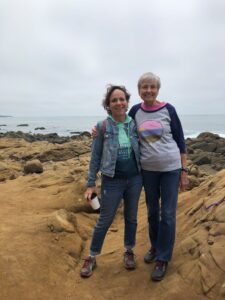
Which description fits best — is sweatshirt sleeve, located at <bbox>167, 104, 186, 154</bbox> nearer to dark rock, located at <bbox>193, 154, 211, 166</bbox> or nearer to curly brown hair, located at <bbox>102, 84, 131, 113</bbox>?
curly brown hair, located at <bbox>102, 84, 131, 113</bbox>

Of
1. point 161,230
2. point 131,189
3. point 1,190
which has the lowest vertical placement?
point 1,190

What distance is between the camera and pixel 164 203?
4.20 m

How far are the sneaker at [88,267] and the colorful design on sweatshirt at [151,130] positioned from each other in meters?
1.50

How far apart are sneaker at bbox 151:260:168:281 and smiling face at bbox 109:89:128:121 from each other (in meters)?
1.58

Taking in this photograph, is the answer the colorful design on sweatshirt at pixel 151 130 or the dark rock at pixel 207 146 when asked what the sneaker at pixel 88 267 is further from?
the dark rock at pixel 207 146

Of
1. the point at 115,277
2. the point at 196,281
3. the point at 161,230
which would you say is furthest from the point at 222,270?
the point at 115,277

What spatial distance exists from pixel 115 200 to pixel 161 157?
702 millimetres

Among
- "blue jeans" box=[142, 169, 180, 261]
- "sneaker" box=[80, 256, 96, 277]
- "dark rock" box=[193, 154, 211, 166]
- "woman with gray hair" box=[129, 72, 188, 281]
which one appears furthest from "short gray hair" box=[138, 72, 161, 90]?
"dark rock" box=[193, 154, 211, 166]

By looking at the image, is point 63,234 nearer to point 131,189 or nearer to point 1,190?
point 131,189

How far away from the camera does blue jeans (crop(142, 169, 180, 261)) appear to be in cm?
418

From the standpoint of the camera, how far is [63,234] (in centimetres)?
543

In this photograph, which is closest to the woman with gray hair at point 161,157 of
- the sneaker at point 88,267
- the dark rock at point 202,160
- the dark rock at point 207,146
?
the sneaker at point 88,267

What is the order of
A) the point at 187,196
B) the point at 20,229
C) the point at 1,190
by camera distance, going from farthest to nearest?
the point at 1,190 → the point at 187,196 → the point at 20,229

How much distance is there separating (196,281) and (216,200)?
1.38 metres
